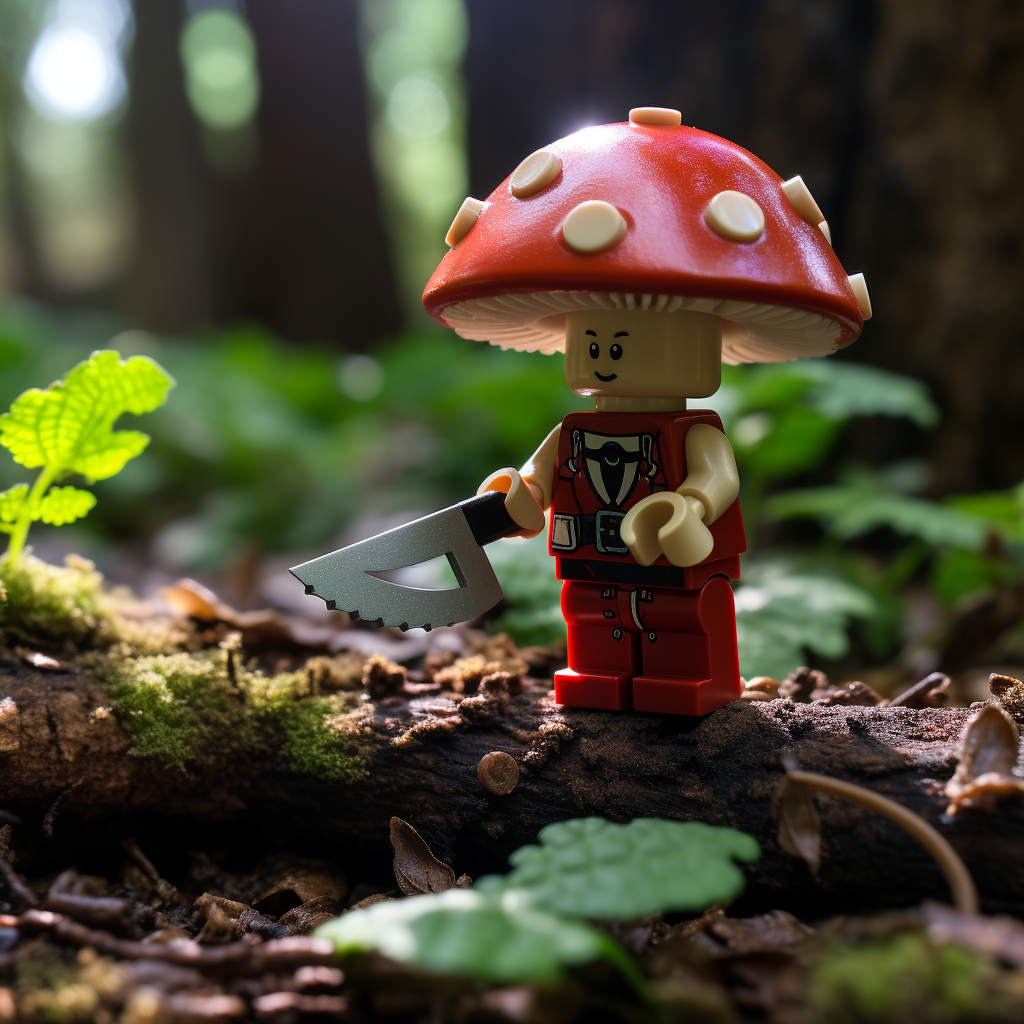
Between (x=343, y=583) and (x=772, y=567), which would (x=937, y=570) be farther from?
(x=343, y=583)

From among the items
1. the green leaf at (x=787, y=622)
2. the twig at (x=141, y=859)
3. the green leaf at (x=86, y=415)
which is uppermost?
the green leaf at (x=86, y=415)

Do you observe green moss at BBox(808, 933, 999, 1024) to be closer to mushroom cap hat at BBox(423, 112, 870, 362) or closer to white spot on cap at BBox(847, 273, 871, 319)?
mushroom cap hat at BBox(423, 112, 870, 362)

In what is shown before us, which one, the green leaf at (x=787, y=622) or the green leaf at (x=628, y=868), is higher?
the green leaf at (x=628, y=868)

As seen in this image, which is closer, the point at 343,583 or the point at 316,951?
the point at 316,951

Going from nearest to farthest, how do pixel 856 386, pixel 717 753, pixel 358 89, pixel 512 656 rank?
pixel 717 753 → pixel 512 656 → pixel 856 386 → pixel 358 89

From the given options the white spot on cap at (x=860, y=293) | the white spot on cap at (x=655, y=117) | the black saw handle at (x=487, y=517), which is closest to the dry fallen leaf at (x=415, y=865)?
the black saw handle at (x=487, y=517)

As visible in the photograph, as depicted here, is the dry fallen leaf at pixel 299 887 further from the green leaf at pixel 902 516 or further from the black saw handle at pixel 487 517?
the green leaf at pixel 902 516

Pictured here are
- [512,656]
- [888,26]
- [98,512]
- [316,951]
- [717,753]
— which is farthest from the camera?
[98,512]

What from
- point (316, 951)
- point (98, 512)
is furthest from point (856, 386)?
point (98, 512)
